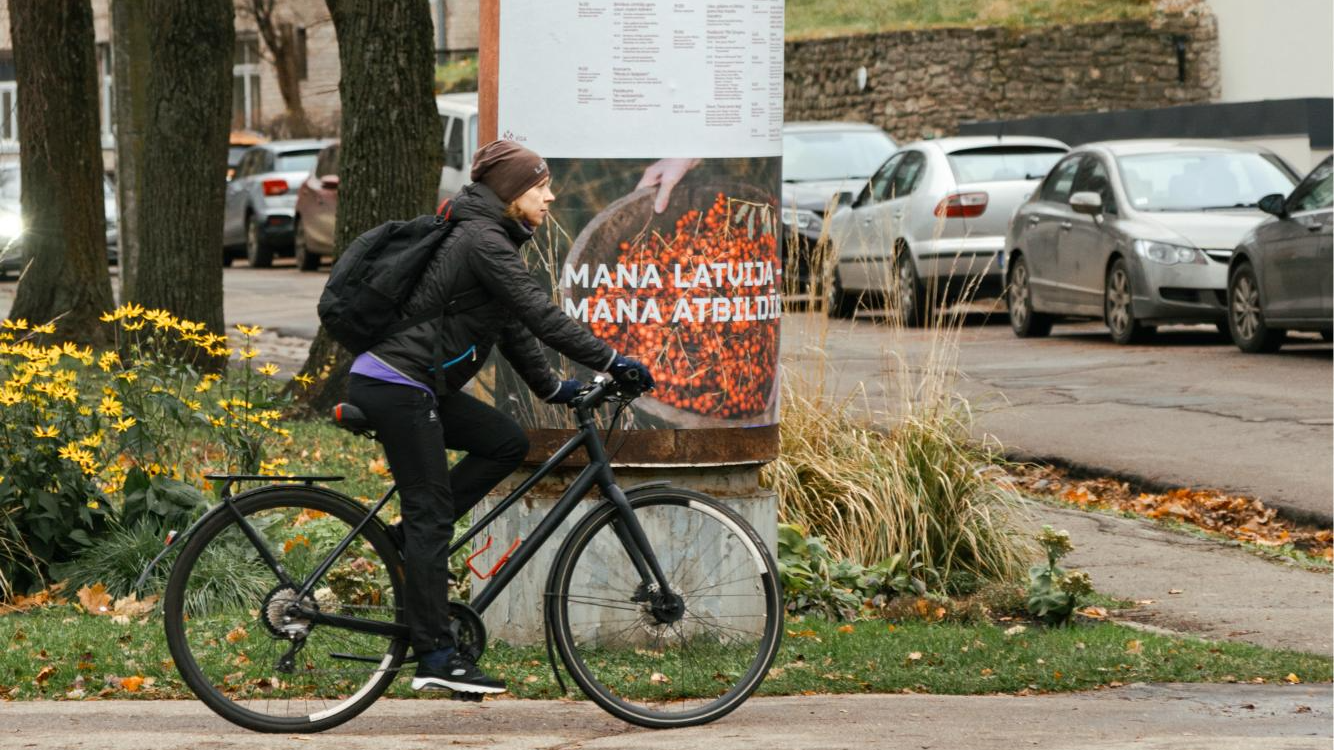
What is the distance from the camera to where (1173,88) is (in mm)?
35719

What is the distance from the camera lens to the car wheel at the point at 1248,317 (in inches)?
618

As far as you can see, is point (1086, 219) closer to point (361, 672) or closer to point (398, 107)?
point (398, 107)

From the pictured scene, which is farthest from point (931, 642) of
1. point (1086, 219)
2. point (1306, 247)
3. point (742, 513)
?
point (1086, 219)

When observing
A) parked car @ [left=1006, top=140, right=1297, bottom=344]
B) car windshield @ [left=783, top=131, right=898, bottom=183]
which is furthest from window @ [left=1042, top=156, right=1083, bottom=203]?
car windshield @ [left=783, top=131, right=898, bottom=183]

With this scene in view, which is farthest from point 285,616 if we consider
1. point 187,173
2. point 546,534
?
point 187,173

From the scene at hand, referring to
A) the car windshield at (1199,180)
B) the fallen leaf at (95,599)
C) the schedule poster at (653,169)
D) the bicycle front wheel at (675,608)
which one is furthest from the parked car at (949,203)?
the bicycle front wheel at (675,608)

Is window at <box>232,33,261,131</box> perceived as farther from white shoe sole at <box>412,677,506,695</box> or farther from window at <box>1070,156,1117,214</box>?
white shoe sole at <box>412,677,506,695</box>

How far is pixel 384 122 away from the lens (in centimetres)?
1220

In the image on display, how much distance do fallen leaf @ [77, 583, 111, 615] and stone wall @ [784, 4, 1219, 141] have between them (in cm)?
2884

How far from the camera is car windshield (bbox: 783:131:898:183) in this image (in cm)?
2261

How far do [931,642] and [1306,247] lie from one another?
8.83 meters

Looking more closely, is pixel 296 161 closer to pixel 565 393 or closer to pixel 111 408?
pixel 111 408

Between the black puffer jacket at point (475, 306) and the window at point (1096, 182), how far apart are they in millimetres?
12317

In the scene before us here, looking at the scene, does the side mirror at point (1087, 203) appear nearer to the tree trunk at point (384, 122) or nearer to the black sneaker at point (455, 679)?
the tree trunk at point (384, 122)
